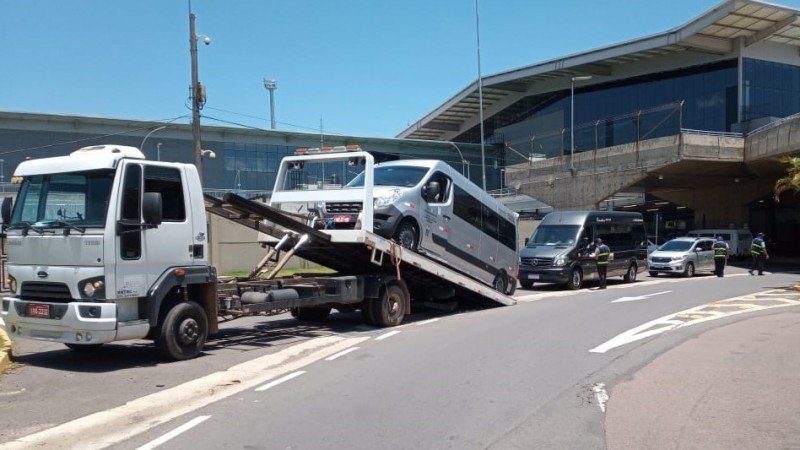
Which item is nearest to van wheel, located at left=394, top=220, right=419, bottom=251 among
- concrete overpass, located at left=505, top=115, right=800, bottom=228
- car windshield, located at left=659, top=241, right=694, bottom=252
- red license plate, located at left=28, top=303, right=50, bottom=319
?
red license plate, located at left=28, top=303, right=50, bottom=319

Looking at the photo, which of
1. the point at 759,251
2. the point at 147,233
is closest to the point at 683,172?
the point at 759,251

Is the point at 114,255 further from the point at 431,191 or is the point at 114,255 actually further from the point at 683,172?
the point at 683,172

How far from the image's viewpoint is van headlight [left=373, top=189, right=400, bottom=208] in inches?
504

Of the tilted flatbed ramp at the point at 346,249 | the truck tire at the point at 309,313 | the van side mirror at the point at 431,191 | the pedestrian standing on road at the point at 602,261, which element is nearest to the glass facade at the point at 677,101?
the pedestrian standing on road at the point at 602,261

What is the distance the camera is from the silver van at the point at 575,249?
71.4 feet

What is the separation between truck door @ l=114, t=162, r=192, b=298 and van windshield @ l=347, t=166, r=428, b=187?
204 inches

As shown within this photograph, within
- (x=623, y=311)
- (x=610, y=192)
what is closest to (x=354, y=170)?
(x=623, y=311)

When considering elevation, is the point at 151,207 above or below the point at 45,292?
above

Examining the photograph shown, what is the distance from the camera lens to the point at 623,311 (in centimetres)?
1530

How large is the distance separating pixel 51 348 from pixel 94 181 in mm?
3461

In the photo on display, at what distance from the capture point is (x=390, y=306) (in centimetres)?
1310

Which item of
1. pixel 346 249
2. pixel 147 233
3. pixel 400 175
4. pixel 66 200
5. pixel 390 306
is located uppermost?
pixel 400 175

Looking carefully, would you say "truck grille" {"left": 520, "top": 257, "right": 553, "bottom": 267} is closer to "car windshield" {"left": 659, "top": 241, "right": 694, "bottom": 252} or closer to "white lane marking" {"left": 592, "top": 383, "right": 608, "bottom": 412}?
"car windshield" {"left": 659, "top": 241, "right": 694, "bottom": 252}

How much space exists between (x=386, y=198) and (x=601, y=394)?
645 centimetres
